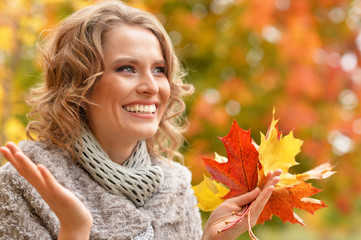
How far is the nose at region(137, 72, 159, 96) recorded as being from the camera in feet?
5.47

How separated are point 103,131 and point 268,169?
650mm

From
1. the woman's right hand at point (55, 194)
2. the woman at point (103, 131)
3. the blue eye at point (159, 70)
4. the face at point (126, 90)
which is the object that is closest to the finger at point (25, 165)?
the woman's right hand at point (55, 194)

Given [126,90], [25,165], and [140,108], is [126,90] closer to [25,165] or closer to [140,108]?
[140,108]

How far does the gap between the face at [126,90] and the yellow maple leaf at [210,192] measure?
0.29 meters

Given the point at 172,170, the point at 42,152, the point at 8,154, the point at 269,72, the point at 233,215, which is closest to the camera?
the point at 8,154

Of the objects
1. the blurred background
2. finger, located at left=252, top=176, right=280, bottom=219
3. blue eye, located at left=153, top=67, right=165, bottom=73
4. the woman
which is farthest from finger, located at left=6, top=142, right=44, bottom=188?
the blurred background

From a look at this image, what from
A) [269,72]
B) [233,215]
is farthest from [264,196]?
[269,72]

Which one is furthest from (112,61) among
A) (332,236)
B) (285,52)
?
(332,236)

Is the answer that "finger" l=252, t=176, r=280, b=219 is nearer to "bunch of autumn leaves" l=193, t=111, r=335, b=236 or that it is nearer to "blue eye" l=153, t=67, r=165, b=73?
"bunch of autumn leaves" l=193, t=111, r=335, b=236

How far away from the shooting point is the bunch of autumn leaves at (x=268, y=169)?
140 cm

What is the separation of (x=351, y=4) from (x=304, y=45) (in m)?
1.24

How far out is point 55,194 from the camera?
117 cm

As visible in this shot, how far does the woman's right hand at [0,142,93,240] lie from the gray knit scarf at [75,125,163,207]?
415mm

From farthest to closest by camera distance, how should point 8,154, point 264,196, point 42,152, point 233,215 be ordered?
point 42,152, point 233,215, point 264,196, point 8,154
